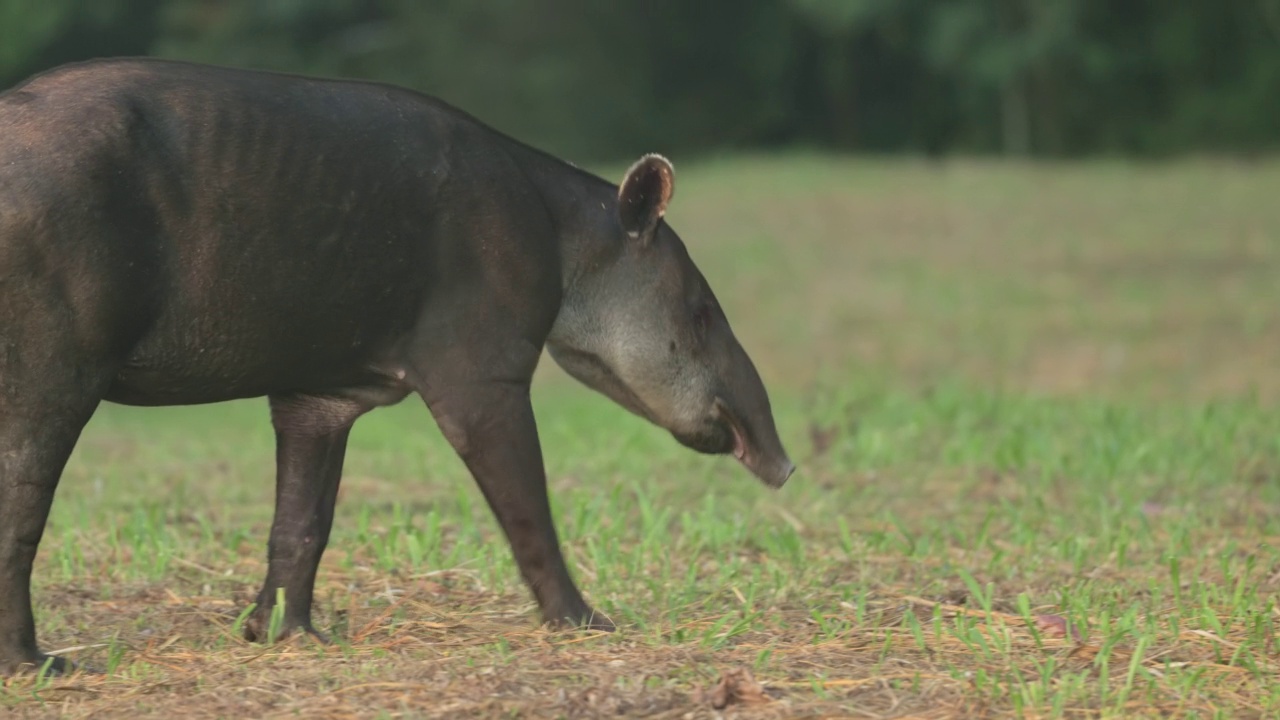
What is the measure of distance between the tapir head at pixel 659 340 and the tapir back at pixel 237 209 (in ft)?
1.65

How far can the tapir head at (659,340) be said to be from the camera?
5512 millimetres

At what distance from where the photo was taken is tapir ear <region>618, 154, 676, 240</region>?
5.42 metres

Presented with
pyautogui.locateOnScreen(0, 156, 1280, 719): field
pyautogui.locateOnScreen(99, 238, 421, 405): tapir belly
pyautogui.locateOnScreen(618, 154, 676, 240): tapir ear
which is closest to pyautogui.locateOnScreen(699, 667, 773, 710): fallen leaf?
pyautogui.locateOnScreen(0, 156, 1280, 719): field

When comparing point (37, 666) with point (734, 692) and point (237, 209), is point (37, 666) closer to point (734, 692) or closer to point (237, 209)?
point (237, 209)

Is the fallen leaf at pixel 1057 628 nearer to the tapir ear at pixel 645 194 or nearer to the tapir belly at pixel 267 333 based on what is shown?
the tapir ear at pixel 645 194

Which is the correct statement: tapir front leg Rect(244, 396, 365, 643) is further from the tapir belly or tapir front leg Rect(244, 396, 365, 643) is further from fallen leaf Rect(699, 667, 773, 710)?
fallen leaf Rect(699, 667, 773, 710)

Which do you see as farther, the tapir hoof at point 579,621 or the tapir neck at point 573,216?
the tapir neck at point 573,216

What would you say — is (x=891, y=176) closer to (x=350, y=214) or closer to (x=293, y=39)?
(x=350, y=214)

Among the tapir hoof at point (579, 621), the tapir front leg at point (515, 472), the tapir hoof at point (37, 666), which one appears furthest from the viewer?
the tapir hoof at point (579, 621)

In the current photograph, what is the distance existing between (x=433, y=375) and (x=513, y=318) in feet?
0.92

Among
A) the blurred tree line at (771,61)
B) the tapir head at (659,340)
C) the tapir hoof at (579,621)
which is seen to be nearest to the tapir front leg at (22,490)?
the tapir hoof at (579,621)

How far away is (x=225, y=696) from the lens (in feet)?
14.9

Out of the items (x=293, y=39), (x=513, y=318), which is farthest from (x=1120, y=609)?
(x=293, y=39)

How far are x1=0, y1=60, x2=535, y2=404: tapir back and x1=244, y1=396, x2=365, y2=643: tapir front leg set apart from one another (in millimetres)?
262
